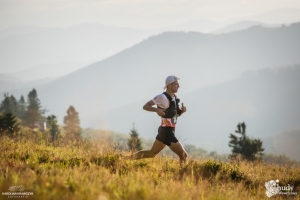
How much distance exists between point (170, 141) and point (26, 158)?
2.90m

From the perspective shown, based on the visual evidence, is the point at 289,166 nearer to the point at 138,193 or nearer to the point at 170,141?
the point at 170,141

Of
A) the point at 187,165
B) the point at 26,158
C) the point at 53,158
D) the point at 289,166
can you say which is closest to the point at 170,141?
the point at 187,165

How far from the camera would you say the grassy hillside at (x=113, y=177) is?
13.2 feet

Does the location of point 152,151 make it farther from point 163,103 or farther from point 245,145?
point 245,145

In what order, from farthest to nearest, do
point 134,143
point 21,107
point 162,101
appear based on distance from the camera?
point 21,107 < point 134,143 < point 162,101

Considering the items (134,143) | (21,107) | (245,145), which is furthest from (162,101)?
(21,107)

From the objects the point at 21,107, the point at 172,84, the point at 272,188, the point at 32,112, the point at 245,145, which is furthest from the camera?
the point at 21,107

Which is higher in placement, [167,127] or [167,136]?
[167,127]

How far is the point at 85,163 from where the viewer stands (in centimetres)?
616

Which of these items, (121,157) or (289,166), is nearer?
(121,157)

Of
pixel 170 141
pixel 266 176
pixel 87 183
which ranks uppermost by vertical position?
pixel 170 141

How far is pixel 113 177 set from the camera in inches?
188

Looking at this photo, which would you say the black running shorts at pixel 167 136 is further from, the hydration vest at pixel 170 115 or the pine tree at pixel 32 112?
the pine tree at pixel 32 112

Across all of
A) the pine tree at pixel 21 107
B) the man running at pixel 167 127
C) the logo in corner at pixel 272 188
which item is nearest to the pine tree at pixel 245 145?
the logo in corner at pixel 272 188
